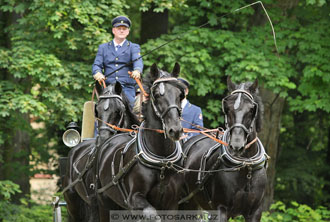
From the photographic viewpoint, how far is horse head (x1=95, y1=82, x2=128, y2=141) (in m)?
7.41

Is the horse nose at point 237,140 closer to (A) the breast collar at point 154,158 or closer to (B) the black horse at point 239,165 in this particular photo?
(B) the black horse at point 239,165

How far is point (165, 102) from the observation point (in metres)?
5.95

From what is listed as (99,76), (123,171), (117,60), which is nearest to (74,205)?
(99,76)

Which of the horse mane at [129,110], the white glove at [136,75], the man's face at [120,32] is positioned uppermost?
the man's face at [120,32]

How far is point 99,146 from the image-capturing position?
7309 millimetres

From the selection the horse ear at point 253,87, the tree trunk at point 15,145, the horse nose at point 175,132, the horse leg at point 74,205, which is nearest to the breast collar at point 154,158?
the horse nose at point 175,132

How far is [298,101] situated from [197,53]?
2.38 meters

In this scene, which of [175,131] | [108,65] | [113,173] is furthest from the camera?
[108,65]

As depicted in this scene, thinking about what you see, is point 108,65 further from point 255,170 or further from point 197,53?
point 197,53

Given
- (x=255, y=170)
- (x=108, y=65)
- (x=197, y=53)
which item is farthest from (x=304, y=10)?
(x=255, y=170)

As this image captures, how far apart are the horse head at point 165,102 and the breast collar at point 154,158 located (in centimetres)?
25

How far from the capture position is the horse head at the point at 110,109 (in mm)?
7406

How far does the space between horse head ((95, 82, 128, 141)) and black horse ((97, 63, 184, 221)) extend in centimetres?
96

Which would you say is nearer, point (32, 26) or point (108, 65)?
point (108, 65)
